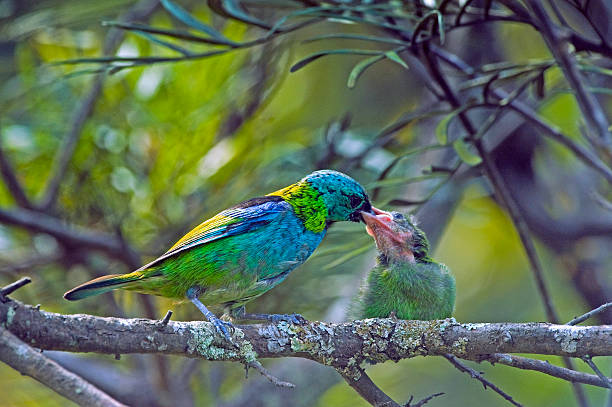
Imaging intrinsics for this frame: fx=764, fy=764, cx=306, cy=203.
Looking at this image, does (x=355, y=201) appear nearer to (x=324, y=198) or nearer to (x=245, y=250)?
(x=324, y=198)

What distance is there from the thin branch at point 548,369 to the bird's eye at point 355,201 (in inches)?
30.9

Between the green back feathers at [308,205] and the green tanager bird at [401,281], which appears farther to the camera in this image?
the green tanager bird at [401,281]

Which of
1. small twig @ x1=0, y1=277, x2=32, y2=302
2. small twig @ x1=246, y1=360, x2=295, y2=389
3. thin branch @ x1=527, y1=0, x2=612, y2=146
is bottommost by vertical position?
small twig @ x1=246, y1=360, x2=295, y2=389

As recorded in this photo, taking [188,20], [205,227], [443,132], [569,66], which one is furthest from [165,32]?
[569,66]

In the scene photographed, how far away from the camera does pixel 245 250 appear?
2680 mm

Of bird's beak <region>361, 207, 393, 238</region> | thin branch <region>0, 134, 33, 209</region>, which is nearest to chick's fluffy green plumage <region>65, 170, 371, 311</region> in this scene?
bird's beak <region>361, 207, 393, 238</region>

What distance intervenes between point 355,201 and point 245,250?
21.7 inches

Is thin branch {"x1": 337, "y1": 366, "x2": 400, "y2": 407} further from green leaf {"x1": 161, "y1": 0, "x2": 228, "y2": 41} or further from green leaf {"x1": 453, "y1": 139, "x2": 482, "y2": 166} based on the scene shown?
green leaf {"x1": 161, "y1": 0, "x2": 228, "y2": 41}

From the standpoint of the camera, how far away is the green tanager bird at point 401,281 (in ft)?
10.2

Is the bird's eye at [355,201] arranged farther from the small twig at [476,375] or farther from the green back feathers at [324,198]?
the small twig at [476,375]

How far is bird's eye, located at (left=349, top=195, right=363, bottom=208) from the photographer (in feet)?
9.82

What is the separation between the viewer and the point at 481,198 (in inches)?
255

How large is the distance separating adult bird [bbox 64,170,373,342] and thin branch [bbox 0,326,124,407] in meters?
0.47

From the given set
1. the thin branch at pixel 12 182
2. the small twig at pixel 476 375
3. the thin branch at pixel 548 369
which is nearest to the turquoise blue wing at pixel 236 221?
the small twig at pixel 476 375
